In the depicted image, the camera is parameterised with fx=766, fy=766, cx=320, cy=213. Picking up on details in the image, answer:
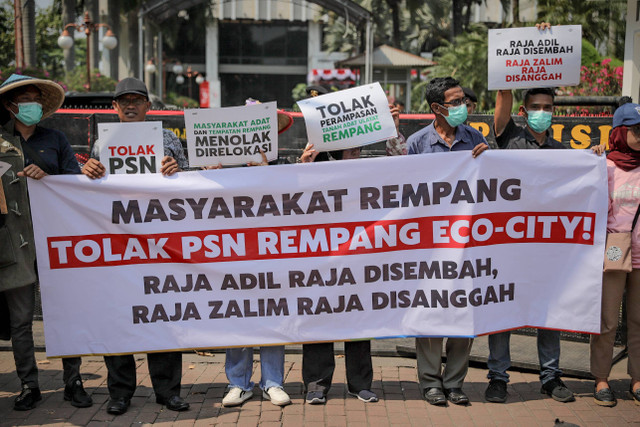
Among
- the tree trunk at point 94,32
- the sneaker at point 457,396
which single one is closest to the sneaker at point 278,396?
the sneaker at point 457,396

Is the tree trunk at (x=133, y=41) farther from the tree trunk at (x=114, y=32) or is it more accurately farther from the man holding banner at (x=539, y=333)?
the man holding banner at (x=539, y=333)

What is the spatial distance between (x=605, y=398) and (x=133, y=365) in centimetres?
316

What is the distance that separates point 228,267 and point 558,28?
2826 mm

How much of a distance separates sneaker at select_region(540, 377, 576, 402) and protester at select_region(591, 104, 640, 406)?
186 mm

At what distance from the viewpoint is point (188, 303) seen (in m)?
5.06

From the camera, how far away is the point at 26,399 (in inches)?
198

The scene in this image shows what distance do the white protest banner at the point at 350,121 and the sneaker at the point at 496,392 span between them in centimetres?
185

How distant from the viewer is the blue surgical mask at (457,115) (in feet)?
16.7

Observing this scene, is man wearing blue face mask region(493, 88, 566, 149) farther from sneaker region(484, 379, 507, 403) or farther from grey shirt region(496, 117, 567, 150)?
sneaker region(484, 379, 507, 403)

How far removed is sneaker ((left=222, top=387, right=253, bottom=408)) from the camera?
5.09m

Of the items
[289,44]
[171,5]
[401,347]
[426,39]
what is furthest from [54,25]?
[401,347]

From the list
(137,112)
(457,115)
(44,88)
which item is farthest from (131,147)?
(457,115)

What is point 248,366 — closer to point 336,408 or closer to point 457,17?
point 336,408

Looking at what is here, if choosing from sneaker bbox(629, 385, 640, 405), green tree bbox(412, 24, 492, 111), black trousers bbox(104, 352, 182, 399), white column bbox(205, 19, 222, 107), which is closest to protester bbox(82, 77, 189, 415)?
black trousers bbox(104, 352, 182, 399)
